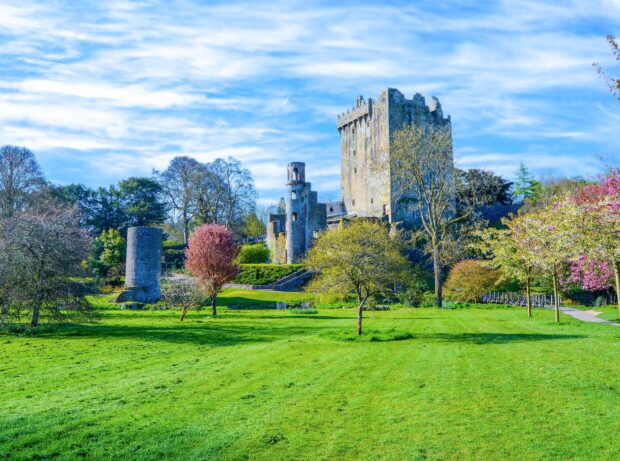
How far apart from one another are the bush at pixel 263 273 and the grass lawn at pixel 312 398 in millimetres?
32632

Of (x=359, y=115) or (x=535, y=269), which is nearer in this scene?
(x=535, y=269)

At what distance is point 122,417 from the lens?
8664 mm

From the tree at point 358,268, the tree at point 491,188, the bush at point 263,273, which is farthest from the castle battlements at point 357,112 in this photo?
the tree at point 358,268

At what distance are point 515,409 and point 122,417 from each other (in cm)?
659

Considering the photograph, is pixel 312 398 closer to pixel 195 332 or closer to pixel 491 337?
pixel 491 337

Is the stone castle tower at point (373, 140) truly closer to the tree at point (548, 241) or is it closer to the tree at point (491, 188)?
the tree at point (491, 188)

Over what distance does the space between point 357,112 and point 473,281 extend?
142ft

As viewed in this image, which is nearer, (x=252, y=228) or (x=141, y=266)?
(x=141, y=266)

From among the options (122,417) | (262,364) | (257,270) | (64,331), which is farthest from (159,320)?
(257,270)

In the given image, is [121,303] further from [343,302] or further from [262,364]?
[262,364]

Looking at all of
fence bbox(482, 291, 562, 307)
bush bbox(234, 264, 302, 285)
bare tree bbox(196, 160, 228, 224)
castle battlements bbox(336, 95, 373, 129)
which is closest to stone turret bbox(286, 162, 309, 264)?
bush bbox(234, 264, 302, 285)

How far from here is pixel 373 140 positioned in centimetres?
7269

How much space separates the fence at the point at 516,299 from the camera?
122 feet

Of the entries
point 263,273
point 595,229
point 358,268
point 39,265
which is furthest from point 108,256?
point 595,229
